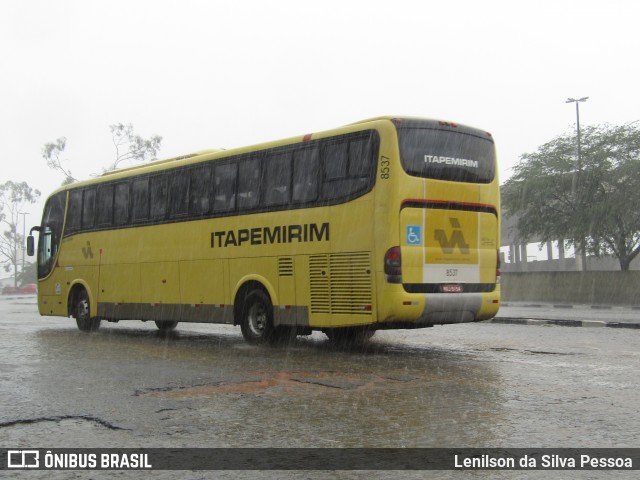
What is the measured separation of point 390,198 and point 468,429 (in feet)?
17.6

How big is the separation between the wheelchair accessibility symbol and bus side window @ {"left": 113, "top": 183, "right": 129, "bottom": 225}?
760cm

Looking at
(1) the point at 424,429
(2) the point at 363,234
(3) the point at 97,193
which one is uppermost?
(3) the point at 97,193

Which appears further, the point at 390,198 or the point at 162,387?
the point at 390,198

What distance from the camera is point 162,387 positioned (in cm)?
816

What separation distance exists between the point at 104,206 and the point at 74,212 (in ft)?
4.79

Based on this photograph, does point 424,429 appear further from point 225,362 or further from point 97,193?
point 97,193

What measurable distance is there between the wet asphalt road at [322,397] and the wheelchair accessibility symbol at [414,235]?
1741 mm

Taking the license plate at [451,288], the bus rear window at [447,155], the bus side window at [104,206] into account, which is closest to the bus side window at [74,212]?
the bus side window at [104,206]

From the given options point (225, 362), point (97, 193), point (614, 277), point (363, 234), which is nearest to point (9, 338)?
point (97, 193)

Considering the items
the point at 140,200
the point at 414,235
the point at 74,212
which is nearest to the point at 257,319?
the point at 414,235

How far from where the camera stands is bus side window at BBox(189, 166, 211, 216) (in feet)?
46.4

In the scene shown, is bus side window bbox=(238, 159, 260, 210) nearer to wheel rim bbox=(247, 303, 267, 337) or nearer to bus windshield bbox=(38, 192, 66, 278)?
→ wheel rim bbox=(247, 303, 267, 337)

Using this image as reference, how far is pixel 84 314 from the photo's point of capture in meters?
17.4

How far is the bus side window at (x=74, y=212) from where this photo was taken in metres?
17.9
